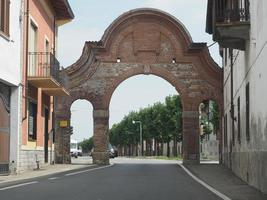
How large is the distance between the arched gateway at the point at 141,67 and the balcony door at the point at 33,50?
12.3m

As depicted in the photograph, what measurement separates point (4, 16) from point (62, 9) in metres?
11.8

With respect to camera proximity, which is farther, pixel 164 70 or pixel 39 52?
pixel 164 70

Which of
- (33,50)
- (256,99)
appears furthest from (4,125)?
(256,99)

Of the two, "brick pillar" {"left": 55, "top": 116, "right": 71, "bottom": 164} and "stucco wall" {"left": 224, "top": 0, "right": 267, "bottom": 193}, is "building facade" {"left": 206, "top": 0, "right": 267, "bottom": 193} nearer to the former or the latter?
"stucco wall" {"left": 224, "top": 0, "right": 267, "bottom": 193}

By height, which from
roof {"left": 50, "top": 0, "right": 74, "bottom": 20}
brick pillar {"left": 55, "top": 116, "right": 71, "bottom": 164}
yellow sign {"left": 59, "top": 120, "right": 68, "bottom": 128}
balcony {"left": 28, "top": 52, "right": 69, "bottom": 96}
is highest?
roof {"left": 50, "top": 0, "right": 74, "bottom": 20}

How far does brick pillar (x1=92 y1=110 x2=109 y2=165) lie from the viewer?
4256 cm

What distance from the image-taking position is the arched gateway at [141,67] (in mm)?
42594

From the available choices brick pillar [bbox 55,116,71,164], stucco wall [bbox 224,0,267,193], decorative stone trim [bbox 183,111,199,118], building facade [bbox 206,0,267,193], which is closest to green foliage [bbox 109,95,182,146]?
decorative stone trim [bbox 183,111,199,118]

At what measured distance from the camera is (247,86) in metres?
20.6

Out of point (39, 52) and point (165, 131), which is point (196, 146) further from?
point (165, 131)

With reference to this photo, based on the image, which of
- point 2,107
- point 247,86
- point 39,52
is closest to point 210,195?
point 247,86

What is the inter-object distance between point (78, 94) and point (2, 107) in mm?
17973

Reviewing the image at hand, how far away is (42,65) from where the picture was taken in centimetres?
3052

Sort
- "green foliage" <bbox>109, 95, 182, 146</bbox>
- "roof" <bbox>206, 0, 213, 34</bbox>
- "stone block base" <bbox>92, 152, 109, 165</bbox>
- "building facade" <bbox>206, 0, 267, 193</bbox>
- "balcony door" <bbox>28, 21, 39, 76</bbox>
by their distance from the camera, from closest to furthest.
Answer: "building facade" <bbox>206, 0, 267, 193</bbox>
"balcony door" <bbox>28, 21, 39, 76</bbox>
"roof" <bbox>206, 0, 213, 34</bbox>
"stone block base" <bbox>92, 152, 109, 165</bbox>
"green foliage" <bbox>109, 95, 182, 146</bbox>
